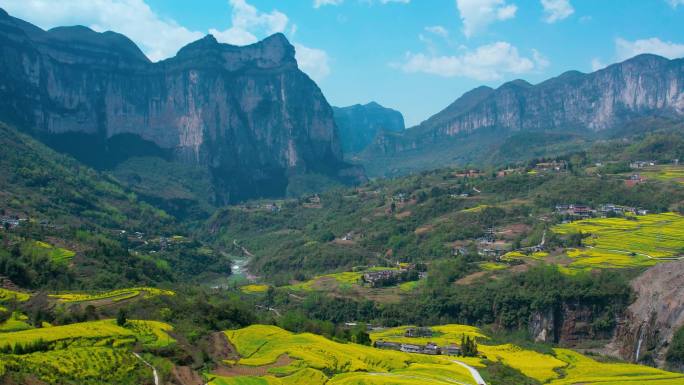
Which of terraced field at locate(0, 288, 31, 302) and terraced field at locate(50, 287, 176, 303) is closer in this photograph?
terraced field at locate(0, 288, 31, 302)

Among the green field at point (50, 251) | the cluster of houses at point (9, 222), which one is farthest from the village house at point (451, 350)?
the cluster of houses at point (9, 222)

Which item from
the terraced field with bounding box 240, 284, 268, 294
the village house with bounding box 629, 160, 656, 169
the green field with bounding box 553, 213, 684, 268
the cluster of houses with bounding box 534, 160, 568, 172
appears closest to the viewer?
the green field with bounding box 553, 213, 684, 268

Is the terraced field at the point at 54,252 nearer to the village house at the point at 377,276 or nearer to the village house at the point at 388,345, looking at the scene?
the village house at the point at 388,345

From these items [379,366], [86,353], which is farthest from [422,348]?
[86,353]

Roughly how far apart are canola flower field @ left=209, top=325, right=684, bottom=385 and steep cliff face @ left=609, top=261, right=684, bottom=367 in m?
10.3

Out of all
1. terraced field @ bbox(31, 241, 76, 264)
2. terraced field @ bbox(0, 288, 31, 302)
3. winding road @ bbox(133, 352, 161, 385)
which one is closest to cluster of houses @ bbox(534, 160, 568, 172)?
terraced field @ bbox(31, 241, 76, 264)

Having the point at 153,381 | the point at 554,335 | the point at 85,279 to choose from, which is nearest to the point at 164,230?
the point at 85,279

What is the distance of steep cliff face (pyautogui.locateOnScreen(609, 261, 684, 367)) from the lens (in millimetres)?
64556

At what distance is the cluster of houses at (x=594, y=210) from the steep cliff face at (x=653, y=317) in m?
36.5

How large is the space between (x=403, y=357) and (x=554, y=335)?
3311 centimetres

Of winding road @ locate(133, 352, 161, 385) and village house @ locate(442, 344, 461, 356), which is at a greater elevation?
winding road @ locate(133, 352, 161, 385)

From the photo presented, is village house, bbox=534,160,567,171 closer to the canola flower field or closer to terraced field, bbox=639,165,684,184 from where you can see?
terraced field, bbox=639,165,684,184

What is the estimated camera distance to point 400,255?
353 ft

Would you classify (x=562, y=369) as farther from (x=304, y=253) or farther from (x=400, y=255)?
(x=304, y=253)
